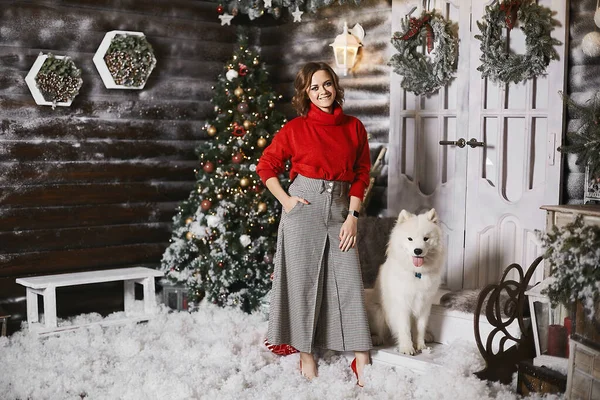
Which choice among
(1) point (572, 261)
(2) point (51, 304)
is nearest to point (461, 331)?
(1) point (572, 261)

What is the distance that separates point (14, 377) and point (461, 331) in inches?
98.0

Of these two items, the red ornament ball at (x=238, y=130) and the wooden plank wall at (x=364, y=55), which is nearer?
the wooden plank wall at (x=364, y=55)

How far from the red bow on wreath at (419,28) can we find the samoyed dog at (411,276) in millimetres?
1390

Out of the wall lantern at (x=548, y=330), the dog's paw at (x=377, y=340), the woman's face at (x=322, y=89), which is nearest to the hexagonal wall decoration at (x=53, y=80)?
the woman's face at (x=322, y=89)

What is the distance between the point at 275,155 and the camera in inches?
157

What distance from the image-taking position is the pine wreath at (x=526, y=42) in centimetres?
436

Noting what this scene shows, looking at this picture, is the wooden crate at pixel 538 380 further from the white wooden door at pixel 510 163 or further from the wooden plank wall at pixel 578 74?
the wooden plank wall at pixel 578 74

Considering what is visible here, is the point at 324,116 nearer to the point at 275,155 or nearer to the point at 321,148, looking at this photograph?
the point at 321,148

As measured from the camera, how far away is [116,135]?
219 inches

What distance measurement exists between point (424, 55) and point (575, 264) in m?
2.27

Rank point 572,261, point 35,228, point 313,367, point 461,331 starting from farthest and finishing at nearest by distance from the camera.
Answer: point 35,228
point 461,331
point 313,367
point 572,261

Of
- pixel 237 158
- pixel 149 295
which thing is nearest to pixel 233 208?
pixel 237 158

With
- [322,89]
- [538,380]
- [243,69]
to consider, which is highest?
[243,69]

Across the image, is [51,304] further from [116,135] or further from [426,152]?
[426,152]
